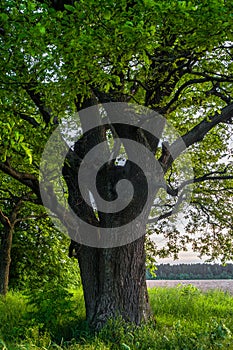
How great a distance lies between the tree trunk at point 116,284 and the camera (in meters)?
9.12

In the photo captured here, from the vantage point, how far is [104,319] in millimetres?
9008

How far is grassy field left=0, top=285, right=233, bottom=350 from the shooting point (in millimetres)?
7231

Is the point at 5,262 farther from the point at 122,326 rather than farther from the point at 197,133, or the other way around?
the point at 197,133

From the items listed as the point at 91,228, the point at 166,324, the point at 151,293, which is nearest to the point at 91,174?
the point at 91,228

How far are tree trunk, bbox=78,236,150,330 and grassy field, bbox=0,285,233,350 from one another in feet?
1.18

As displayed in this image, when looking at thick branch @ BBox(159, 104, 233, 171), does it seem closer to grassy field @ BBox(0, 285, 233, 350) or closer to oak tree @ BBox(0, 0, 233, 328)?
oak tree @ BBox(0, 0, 233, 328)

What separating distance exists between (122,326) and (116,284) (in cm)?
93

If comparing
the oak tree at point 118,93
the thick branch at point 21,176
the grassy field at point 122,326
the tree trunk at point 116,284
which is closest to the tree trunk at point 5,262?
the grassy field at point 122,326

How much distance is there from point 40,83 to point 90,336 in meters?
5.01

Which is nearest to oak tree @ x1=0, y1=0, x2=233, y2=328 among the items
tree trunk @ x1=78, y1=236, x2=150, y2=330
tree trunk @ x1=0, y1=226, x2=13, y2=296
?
tree trunk @ x1=78, y1=236, x2=150, y2=330

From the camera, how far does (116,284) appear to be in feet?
30.2

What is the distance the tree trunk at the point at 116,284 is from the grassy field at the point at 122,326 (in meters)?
0.36

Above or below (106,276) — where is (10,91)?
above

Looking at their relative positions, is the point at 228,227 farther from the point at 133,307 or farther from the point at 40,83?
the point at 40,83
